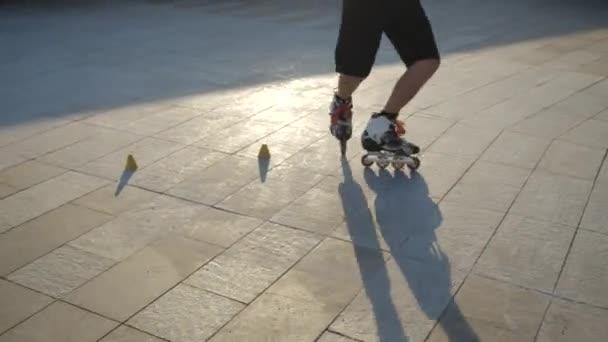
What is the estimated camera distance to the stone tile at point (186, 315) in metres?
3.34

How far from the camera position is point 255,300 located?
3.59 m

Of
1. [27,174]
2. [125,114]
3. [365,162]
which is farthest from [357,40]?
[27,174]

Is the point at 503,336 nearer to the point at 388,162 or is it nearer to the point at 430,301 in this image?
the point at 430,301

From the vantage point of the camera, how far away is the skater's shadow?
343 centimetres

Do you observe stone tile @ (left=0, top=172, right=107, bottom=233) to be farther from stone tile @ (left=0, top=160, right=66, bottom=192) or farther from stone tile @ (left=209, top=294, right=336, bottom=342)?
stone tile @ (left=209, top=294, right=336, bottom=342)

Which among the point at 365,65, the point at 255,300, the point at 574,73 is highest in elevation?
the point at 365,65

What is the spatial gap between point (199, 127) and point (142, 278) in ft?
8.26

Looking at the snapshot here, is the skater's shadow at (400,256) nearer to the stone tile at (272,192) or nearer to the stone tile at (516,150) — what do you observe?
the stone tile at (272,192)

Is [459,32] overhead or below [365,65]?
below

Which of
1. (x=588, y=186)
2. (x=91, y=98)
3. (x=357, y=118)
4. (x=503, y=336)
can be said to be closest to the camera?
(x=503, y=336)

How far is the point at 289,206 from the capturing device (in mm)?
4625

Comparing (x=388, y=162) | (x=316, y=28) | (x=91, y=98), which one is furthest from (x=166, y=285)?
(x=316, y=28)

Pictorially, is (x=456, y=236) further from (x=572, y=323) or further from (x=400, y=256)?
(x=572, y=323)

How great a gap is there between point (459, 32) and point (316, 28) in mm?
2146
